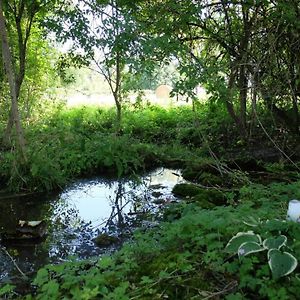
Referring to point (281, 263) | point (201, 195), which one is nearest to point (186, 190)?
point (201, 195)

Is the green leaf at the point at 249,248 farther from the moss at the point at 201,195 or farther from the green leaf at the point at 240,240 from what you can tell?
the moss at the point at 201,195

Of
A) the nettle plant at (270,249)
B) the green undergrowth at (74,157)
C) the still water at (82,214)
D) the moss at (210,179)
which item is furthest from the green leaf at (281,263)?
the green undergrowth at (74,157)

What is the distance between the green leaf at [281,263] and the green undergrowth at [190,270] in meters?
0.07

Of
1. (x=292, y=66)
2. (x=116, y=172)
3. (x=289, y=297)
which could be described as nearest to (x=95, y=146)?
(x=116, y=172)

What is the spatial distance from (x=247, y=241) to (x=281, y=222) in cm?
35

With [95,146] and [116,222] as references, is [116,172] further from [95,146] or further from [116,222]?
[116,222]

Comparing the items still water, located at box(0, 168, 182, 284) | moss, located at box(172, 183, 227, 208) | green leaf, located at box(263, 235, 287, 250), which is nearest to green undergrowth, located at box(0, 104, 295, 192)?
still water, located at box(0, 168, 182, 284)

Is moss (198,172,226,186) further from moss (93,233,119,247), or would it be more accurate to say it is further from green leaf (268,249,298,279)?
green leaf (268,249,298,279)

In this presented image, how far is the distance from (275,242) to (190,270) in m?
0.60

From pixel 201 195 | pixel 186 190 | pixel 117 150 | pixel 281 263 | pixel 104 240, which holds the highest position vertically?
pixel 117 150

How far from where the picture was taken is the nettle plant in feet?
8.52

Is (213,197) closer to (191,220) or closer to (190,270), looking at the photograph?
(191,220)

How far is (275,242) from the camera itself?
9.08 feet

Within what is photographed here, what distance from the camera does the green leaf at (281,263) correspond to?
8.48 ft
